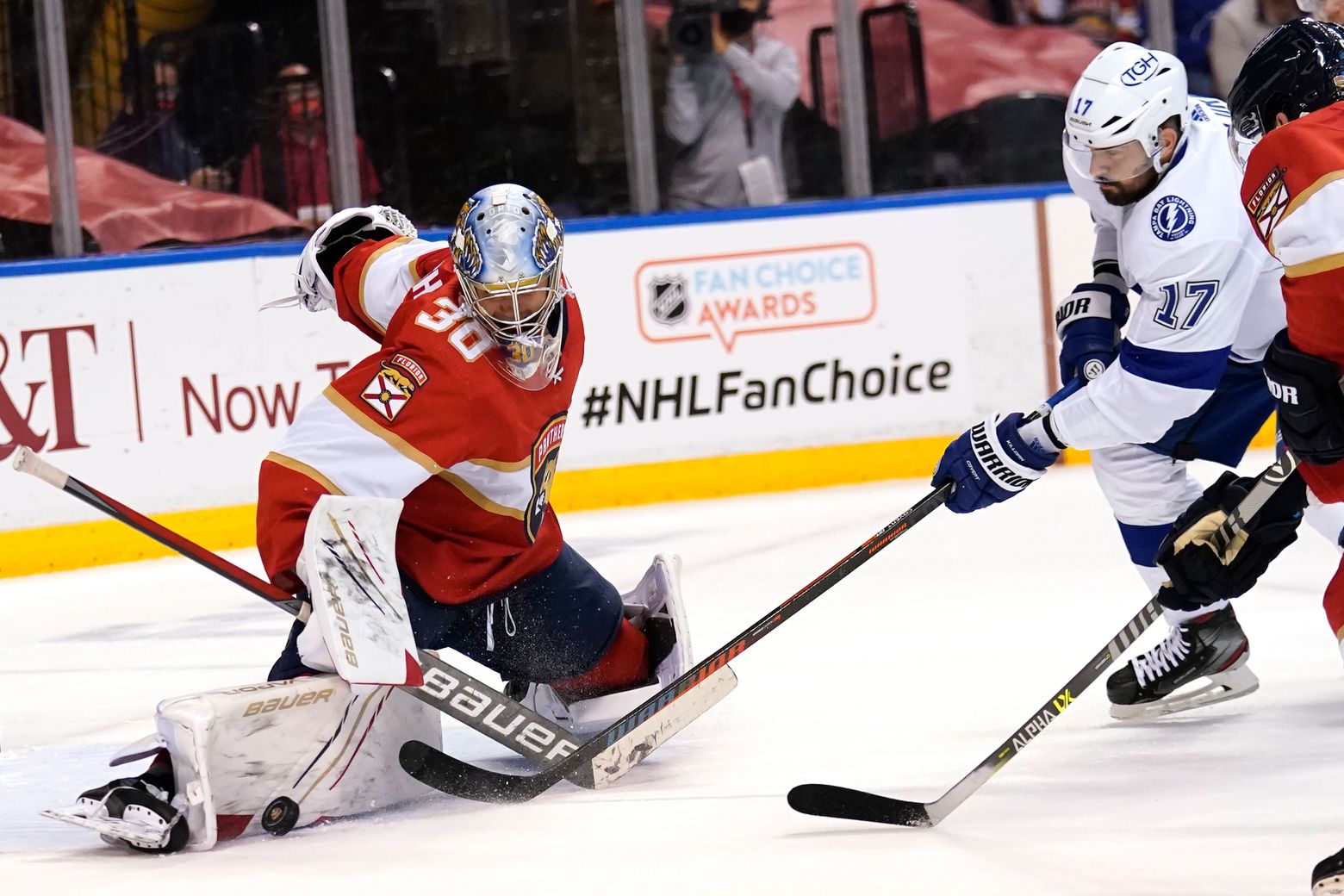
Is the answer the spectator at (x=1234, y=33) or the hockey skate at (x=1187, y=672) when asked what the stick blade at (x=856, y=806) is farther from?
the spectator at (x=1234, y=33)

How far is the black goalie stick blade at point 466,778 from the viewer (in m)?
2.73

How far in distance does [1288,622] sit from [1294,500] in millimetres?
1361

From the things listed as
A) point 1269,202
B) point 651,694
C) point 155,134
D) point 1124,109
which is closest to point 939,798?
point 651,694

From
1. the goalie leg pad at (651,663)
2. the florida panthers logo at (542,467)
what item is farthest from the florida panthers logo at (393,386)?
the goalie leg pad at (651,663)

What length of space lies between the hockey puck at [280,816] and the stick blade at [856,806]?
72 cm

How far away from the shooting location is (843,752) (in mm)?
2953

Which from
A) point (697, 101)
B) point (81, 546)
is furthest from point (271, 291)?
point (697, 101)

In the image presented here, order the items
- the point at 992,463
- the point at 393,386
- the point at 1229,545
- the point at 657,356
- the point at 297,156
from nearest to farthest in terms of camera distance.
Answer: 1. the point at 1229,545
2. the point at 393,386
3. the point at 992,463
4. the point at 657,356
5. the point at 297,156

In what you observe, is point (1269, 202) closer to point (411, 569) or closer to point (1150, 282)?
point (1150, 282)

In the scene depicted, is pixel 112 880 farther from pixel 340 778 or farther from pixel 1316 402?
pixel 1316 402

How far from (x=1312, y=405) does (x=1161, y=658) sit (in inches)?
46.5

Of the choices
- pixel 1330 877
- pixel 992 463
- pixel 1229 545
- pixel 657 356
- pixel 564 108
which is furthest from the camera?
pixel 564 108

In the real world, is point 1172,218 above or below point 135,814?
above

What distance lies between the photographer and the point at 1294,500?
2.48 metres
